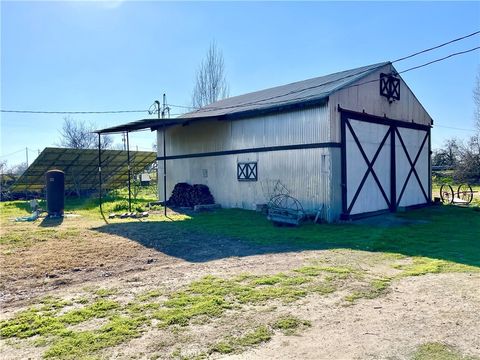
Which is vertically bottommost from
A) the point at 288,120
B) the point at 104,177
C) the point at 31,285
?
the point at 31,285

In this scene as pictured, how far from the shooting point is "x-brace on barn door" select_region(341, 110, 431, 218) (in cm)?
1186

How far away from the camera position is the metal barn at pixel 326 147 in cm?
1148

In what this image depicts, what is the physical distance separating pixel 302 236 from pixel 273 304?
195 inches

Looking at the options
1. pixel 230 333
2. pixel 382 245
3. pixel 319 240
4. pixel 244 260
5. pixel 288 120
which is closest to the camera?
pixel 230 333

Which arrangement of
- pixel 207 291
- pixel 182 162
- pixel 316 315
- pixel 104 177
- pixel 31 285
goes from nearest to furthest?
pixel 316 315 → pixel 207 291 → pixel 31 285 → pixel 182 162 → pixel 104 177

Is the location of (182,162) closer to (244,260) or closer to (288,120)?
(288,120)

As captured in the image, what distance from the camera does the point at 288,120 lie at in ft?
40.6

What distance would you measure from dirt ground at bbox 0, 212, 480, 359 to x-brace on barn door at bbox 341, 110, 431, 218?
500 centimetres

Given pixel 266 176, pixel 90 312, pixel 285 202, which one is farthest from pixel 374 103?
pixel 90 312

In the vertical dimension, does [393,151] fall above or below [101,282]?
above

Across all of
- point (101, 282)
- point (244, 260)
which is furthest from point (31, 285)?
point (244, 260)

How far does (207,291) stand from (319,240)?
451 centimetres

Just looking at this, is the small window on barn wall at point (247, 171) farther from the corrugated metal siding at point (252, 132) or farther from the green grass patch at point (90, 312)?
the green grass patch at point (90, 312)

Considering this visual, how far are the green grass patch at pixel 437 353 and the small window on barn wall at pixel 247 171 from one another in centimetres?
1054
